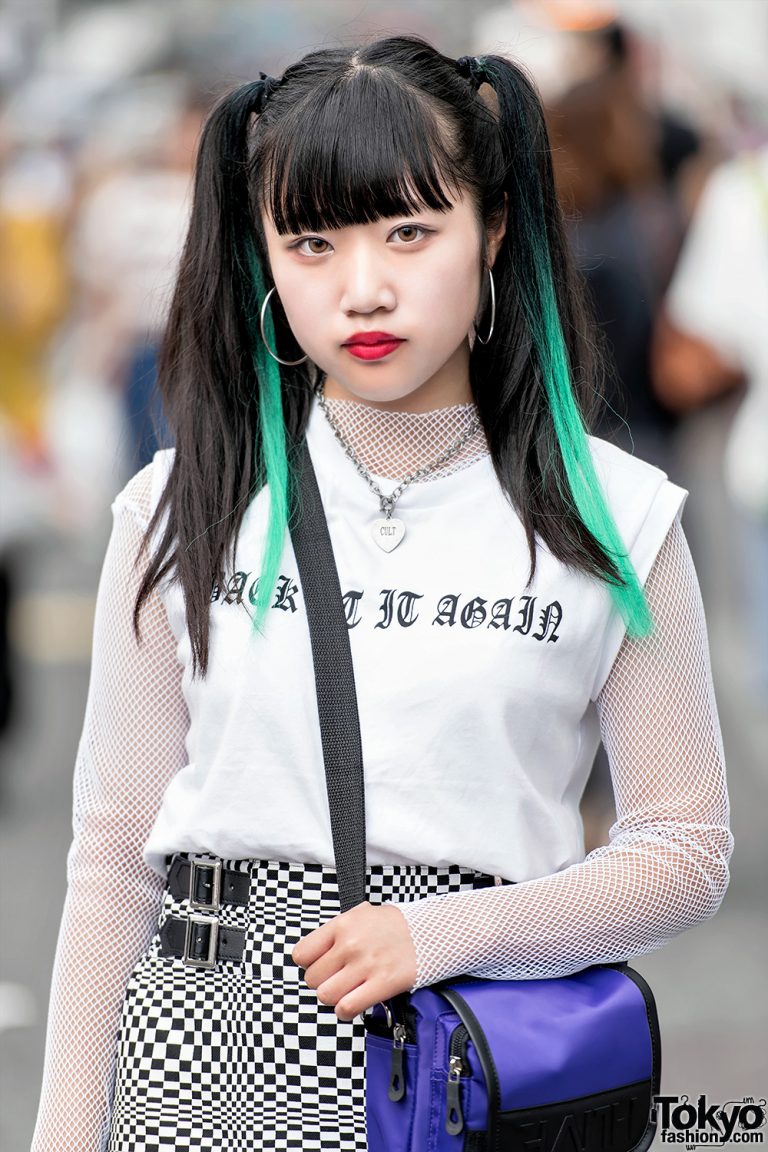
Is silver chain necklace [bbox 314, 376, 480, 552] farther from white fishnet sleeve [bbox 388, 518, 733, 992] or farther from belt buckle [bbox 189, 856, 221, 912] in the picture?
belt buckle [bbox 189, 856, 221, 912]

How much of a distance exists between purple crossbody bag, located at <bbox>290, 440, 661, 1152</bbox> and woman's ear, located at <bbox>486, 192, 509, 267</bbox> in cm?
50

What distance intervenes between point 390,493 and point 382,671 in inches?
9.2

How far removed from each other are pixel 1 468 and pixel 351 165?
4962mm

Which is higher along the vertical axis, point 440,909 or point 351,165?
point 351,165

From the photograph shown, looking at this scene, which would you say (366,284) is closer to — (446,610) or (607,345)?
(446,610)

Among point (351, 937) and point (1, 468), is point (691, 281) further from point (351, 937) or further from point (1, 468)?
point (351, 937)

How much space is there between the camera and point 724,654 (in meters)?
9.63

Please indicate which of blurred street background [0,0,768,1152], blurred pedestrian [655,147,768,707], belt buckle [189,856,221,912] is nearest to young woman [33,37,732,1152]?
belt buckle [189,856,221,912]

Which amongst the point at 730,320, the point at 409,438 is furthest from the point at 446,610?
the point at 730,320

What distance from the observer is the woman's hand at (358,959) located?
6.70ft

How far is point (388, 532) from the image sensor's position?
7.54 feet

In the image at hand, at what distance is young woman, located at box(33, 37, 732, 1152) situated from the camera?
218 cm

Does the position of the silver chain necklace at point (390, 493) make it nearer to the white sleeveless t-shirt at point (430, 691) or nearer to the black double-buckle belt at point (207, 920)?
the white sleeveless t-shirt at point (430, 691)

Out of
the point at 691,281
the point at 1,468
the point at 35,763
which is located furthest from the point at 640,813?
the point at 35,763
